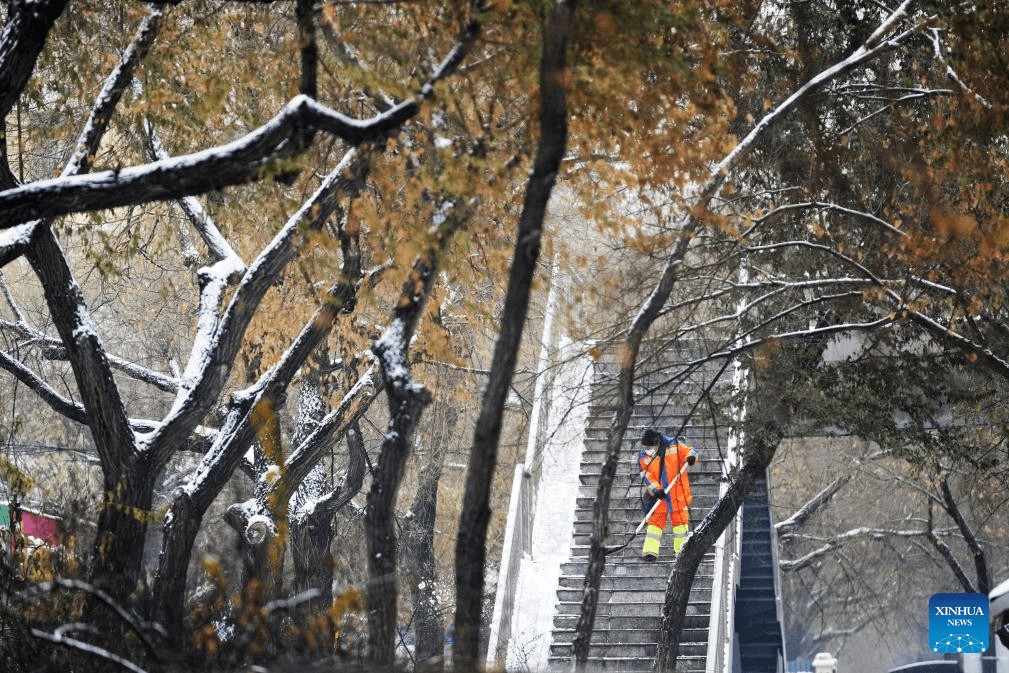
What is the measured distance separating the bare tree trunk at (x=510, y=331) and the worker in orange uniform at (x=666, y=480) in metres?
7.96

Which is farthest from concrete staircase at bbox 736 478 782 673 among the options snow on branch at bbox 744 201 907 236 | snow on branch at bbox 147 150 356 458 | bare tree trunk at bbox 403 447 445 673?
snow on branch at bbox 147 150 356 458

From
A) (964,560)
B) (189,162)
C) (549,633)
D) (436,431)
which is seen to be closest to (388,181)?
(189,162)

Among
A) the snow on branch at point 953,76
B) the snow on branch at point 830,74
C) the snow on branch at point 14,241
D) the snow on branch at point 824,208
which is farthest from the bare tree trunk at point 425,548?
the snow on branch at point 14,241

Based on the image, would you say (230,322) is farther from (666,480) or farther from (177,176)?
(666,480)

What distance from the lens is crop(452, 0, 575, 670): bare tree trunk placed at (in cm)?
792

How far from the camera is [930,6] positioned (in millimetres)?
12664

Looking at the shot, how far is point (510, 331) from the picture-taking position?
7930 mm

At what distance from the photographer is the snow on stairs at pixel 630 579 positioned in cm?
1714

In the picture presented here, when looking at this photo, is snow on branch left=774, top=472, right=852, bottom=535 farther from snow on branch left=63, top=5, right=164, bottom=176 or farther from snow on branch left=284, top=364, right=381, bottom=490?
snow on branch left=63, top=5, right=164, bottom=176

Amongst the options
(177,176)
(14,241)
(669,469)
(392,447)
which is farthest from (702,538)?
(177,176)

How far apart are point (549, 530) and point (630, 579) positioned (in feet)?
4.69

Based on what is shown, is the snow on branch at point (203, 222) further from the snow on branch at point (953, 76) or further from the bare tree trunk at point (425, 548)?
Answer: the bare tree trunk at point (425, 548)

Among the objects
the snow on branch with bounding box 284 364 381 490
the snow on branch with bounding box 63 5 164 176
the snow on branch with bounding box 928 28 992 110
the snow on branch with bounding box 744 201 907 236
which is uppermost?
the snow on branch with bounding box 928 28 992 110

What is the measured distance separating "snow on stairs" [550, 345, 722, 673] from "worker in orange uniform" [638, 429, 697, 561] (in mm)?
268
